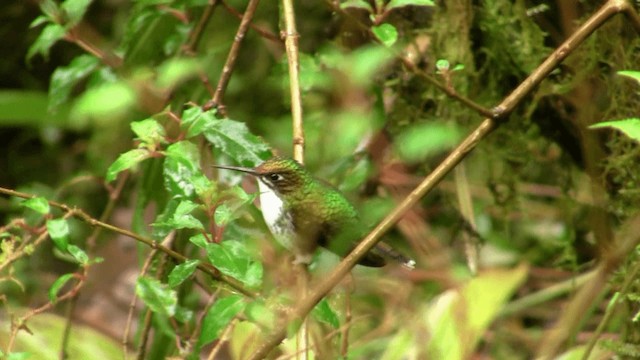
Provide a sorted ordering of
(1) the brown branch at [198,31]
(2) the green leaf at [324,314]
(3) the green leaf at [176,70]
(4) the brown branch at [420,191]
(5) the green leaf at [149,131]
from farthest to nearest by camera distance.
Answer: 1. (1) the brown branch at [198,31]
2. (3) the green leaf at [176,70]
3. (5) the green leaf at [149,131]
4. (2) the green leaf at [324,314]
5. (4) the brown branch at [420,191]

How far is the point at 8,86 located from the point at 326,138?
232 cm

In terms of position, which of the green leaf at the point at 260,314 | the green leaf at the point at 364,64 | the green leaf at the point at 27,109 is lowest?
the green leaf at the point at 27,109

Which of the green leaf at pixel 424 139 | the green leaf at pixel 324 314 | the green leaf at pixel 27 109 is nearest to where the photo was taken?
the green leaf at pixel 324 314

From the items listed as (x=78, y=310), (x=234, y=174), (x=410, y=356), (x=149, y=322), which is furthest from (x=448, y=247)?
(x=78, y=310)

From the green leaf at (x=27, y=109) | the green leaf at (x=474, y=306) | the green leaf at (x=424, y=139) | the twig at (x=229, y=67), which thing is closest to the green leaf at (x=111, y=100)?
the twig at (x=229, y=67)

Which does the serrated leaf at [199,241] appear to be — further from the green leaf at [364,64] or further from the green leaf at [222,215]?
the green leaf at [364,64]

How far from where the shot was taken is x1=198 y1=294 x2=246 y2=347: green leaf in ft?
5.51

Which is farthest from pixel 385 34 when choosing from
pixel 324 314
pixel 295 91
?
pixel 324 314

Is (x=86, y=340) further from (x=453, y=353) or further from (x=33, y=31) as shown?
(x=33, y=31)

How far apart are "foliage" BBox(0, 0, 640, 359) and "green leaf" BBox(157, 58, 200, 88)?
0.01m

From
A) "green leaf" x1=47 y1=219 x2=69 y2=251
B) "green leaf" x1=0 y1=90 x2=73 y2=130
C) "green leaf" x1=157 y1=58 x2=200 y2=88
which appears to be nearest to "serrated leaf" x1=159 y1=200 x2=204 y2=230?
"green leaf" x1=47 y1=219 x2=69 y2=251

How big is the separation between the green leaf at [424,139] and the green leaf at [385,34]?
42 centimetres

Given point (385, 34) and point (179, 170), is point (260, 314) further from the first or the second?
point (385, 34)

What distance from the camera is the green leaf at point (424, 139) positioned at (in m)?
2.39
